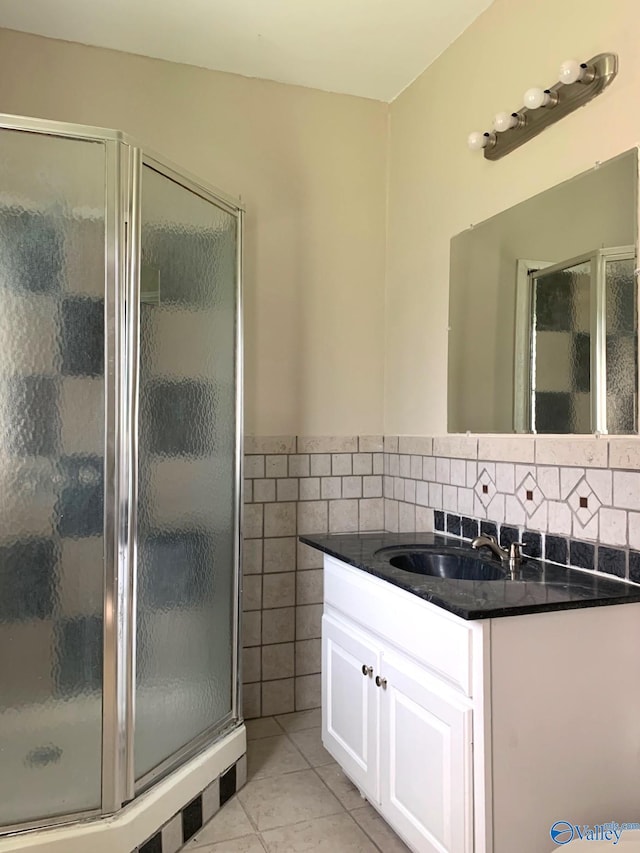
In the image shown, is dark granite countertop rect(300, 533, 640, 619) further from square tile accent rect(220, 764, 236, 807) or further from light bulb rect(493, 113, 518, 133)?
light bulb rect(493, 113, 518, 133)

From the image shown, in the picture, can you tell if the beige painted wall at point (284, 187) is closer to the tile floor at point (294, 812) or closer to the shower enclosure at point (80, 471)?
the shower enclosure at point (80, 471)

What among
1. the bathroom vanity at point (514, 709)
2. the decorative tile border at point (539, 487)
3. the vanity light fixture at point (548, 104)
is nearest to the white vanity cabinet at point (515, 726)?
the bathroom vanity at point (514, 709)

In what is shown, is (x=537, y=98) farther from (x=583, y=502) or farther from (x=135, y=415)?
(x=135, y=415)

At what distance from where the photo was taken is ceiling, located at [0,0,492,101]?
2146 millimetres

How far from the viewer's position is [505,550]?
186 centimetres

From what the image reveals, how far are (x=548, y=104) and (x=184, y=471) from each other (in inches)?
57.7

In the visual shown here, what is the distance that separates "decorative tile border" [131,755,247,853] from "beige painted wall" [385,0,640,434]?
53.0 inches

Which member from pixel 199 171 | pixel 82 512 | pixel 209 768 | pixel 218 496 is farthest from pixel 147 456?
pixel 199 171

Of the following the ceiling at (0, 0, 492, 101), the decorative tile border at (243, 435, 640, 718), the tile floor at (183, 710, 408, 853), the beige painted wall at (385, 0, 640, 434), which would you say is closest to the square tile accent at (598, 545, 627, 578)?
the decorative tile border at (243, 435, 640, 718)

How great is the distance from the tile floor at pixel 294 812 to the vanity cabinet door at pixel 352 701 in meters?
0.09

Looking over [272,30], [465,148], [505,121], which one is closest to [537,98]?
[505,121]

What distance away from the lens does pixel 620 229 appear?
162 centimetres

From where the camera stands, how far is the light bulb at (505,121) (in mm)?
1929

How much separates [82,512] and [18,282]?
587 mm
